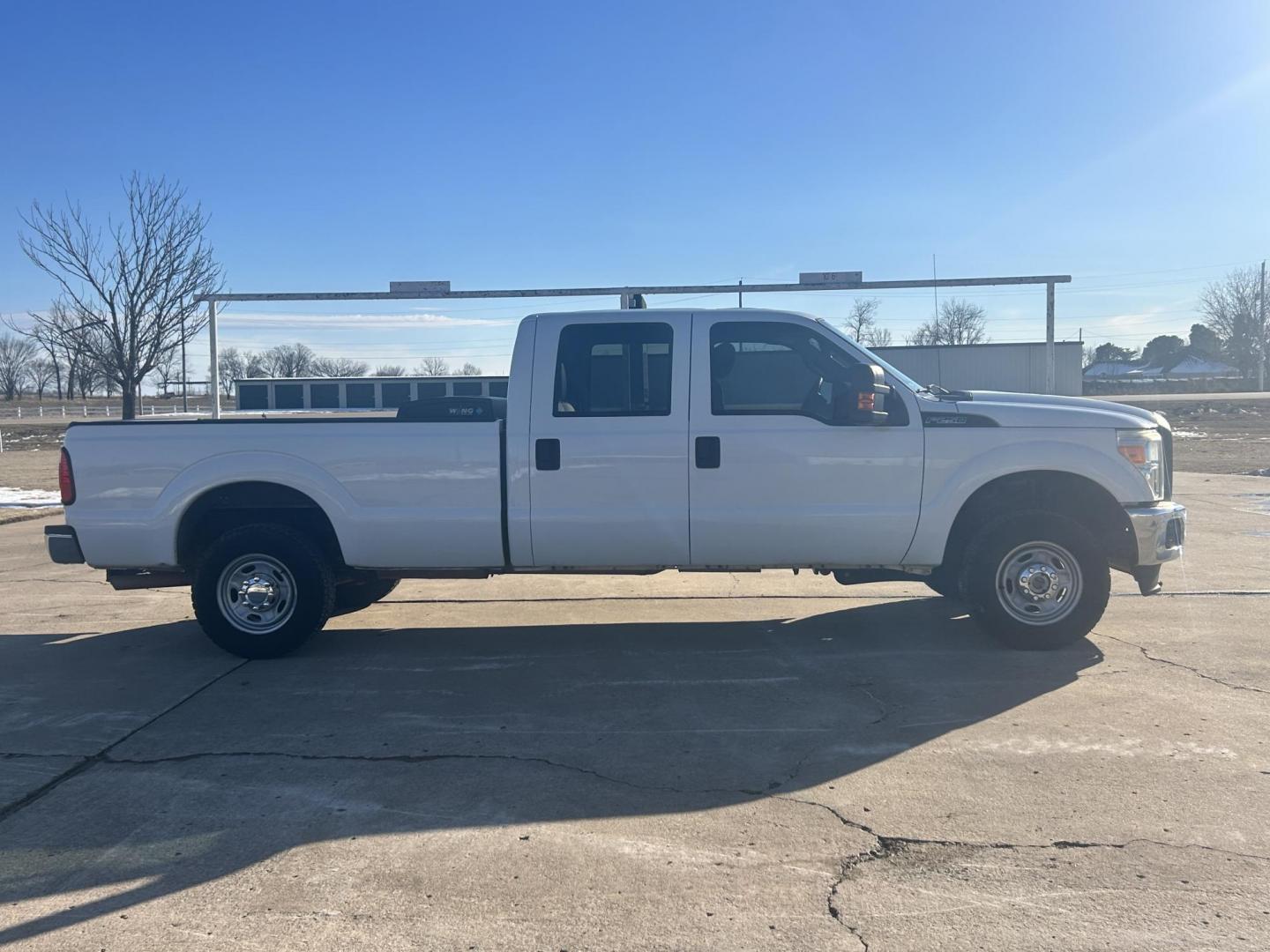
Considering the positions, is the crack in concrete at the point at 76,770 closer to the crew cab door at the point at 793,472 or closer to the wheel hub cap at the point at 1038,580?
the crew cab door at the point at 793,472

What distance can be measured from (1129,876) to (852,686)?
225cm

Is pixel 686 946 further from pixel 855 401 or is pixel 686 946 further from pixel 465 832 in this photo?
pixel 855 401

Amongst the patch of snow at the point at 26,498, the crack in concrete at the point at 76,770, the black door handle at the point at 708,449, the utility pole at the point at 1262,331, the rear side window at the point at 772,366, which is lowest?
the crack in concrete at the point at 76,770

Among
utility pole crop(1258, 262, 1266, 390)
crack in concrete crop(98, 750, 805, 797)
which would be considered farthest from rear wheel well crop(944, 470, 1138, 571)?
utility pole crop(1258, 262, 1266, 390)

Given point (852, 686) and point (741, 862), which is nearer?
point (741, 862)

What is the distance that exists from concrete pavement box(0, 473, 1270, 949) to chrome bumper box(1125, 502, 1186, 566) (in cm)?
65

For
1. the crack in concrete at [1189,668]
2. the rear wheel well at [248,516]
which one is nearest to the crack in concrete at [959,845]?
the crack in concrete at [1189,668]

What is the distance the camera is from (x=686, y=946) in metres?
Result: 3.06

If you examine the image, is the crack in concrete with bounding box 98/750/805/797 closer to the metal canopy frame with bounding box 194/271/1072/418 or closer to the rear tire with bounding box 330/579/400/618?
the rear tire with bounding box 330/579/400/618

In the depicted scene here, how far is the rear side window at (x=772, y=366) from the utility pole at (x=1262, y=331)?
69.8m

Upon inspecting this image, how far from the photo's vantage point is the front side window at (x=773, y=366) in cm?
619

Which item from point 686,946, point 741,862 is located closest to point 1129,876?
point 741,862

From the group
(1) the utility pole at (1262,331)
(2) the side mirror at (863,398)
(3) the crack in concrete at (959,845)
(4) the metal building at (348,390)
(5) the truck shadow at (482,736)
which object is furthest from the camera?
(1) the utility pole at (1262,331)

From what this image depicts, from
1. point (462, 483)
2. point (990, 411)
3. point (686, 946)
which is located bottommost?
point (686, 946)
